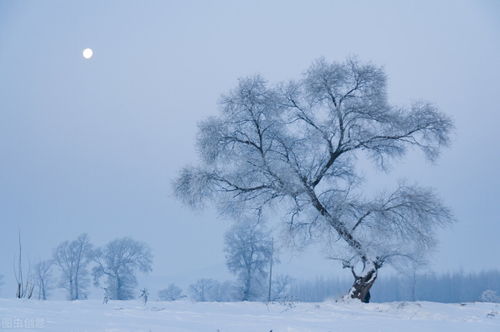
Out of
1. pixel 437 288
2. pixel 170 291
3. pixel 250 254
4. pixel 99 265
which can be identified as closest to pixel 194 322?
pixel 250 254

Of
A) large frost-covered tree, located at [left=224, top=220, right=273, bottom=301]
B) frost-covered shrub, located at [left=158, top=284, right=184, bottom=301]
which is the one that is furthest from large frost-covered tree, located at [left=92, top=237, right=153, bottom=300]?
large frost-covered tree, located at [left=224, top=220, right=273, bottom=301]

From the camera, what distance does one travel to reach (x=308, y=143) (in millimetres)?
16594

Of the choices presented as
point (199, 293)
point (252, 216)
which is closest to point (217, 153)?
point (252, 216)

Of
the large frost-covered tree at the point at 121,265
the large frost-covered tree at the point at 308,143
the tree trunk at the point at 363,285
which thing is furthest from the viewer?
the large frost-covered tree at the point at 121,265

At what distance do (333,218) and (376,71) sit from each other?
5705 millimetres

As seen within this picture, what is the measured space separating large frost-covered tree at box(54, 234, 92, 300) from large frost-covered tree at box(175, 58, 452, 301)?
3251 centimetres

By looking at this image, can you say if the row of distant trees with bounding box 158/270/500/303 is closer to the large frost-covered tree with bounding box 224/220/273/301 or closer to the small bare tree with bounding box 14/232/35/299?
the large frost-covered tree with bounding box 224/220/273/301

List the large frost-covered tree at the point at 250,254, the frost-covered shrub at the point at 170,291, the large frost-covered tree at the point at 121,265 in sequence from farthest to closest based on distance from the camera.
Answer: the frost-covered shrub at the point at 170,291, the large frost-covered tree at the point at 121,265, the large frost-covered tree at the point at 250,254

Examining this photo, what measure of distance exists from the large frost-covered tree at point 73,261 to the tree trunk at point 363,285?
35465mm

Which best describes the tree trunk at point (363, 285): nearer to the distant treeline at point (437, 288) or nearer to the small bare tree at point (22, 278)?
the small bare tree at point (22, 278)

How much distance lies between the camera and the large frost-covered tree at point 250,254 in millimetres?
39562

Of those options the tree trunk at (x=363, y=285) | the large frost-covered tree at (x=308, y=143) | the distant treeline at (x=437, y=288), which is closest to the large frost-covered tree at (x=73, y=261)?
the distant treeline at (x=437, y=288)

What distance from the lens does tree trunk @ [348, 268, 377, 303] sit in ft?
49.5

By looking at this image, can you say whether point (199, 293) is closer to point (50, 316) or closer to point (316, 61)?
point (316, 61)
